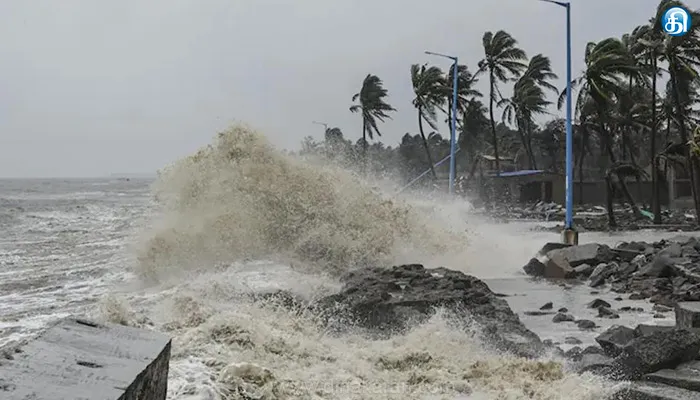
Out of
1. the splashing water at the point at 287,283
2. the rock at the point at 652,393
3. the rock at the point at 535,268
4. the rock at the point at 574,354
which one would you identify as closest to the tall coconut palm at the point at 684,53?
the splashing water at the point at 287,283

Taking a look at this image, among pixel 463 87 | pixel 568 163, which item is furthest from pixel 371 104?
pixel 568 163

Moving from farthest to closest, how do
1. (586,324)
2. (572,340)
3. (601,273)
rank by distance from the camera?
(601,273) → (586,324) → (572,340)

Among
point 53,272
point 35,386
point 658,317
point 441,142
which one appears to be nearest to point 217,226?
point 53,272

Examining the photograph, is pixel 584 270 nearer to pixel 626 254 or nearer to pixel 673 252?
pixel 626 254

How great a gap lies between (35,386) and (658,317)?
771 cm

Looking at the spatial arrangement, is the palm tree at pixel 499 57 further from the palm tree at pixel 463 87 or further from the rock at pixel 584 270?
the rock at pixel 584 270

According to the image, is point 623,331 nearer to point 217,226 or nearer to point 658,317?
point 658,317

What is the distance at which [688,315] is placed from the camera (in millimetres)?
6746

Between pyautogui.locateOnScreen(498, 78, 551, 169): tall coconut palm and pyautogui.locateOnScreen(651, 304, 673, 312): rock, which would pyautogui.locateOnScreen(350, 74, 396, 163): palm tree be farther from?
pyautogui.locateOnScreen(651, 304, 673, 312): rock

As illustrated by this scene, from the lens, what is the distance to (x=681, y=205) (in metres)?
41.5

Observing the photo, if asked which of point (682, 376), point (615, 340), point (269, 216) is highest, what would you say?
point (269, 216)

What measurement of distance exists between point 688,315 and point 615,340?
0.76m

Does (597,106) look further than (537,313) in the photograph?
Yes

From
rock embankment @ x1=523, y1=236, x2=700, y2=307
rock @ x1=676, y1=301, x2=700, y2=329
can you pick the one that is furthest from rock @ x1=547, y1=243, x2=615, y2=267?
rock @ x1=676, y1=301, x2=700, y2=329
